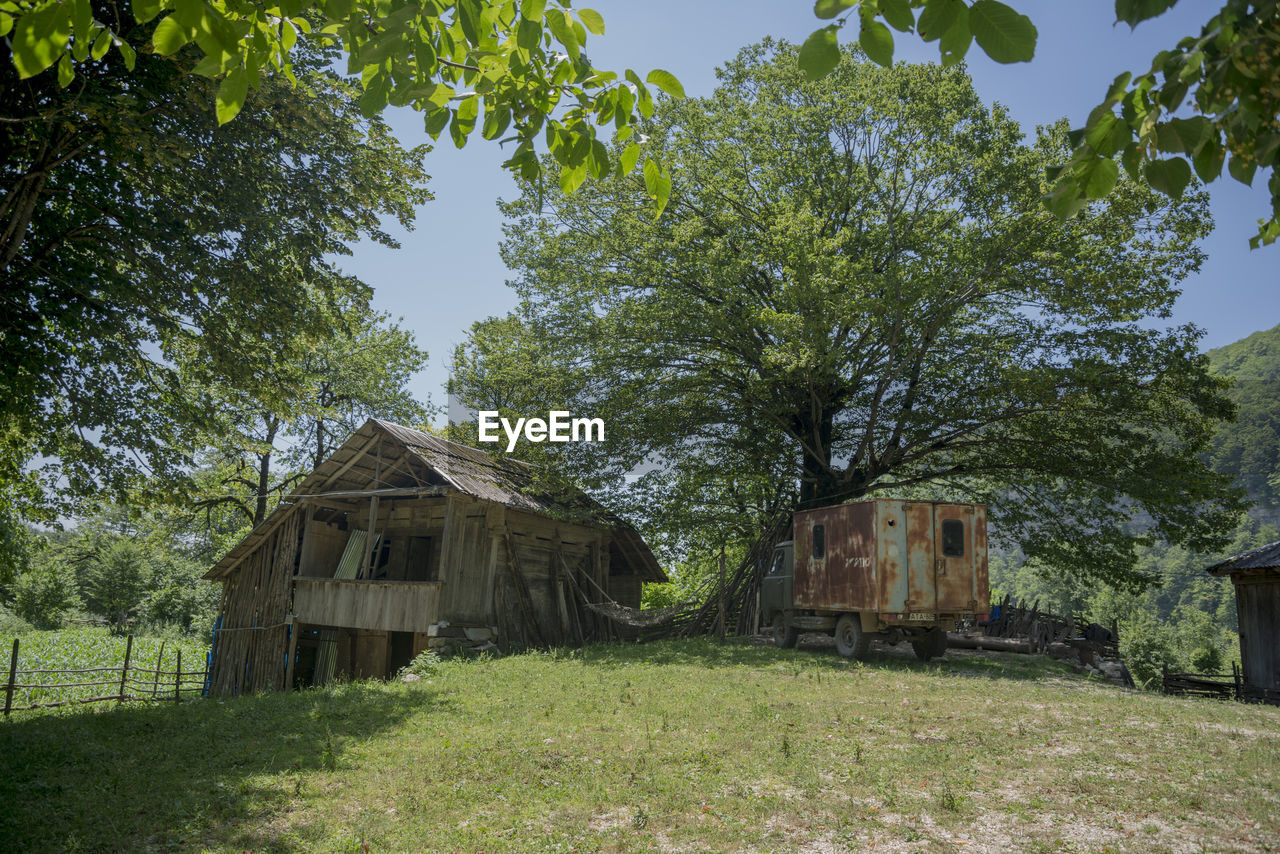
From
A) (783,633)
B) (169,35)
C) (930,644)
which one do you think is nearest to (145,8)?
(169,35)

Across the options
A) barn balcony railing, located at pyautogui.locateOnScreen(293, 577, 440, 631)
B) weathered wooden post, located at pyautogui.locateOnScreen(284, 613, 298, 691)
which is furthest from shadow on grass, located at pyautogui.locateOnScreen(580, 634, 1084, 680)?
weathered wooden post, located at pyautogui.locateOnScreen(284, 613, 298, 691)

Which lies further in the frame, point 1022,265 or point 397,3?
point 1022,265

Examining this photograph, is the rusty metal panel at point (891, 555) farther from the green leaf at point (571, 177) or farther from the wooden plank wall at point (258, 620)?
the wooden plank wall at point (258, 620)

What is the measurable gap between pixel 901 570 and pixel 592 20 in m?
12.2

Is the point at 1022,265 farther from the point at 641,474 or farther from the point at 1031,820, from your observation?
the point at 1031,820

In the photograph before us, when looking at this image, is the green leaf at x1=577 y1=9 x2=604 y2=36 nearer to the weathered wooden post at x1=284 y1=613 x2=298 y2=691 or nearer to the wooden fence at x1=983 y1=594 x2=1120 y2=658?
the wooden fence at x1=983 y1=594 x2=1120 y2=658

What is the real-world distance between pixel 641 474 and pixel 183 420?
1215 centimetres

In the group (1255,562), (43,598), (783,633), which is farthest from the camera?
(43,598)

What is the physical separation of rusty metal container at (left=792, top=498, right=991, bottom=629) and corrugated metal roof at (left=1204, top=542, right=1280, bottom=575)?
6.24 metres

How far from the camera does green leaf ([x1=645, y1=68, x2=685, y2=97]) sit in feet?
10.7

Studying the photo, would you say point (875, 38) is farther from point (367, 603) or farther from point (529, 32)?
point (367, 603)

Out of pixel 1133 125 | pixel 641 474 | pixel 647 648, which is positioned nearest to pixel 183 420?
pixel 647 648

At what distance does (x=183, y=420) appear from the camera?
12766mm

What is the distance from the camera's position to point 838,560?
1454 centimetres
